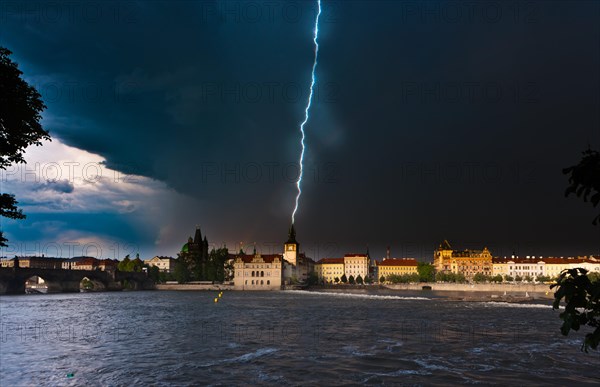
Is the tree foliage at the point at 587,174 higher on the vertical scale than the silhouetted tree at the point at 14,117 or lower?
lower

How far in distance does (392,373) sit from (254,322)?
93.9ft

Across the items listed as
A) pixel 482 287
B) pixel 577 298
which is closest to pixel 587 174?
pixel 577 298

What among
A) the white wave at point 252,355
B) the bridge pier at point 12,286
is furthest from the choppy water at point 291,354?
the bridge pier at point 12,286

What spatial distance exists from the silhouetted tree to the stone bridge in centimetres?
12379

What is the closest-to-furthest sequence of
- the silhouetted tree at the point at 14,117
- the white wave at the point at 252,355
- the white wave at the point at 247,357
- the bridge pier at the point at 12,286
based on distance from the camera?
the silhouetted tree at the point at 14,117
the white wave at the point at 247,357
the white wave at the point at 252,355
the bridge pier at the point at 12,286

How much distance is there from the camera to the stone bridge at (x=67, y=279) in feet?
415

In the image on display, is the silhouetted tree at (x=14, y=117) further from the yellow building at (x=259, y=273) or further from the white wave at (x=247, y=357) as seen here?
the yellow building at (x=259, y=273)

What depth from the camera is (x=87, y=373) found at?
2386 cm

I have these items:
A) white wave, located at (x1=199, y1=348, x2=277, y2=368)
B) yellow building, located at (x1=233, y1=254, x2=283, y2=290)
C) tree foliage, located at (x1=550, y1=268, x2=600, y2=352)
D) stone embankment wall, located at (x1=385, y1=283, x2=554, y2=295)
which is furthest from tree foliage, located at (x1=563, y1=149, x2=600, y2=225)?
stone embankment wall, located at (x1=385, y1=283, x2=554, y2=295)

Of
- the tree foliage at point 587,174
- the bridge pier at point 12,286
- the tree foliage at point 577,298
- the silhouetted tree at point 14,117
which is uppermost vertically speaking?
the silhouetted tree at point 14,117

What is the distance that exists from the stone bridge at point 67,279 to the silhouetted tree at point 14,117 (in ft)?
A: 406

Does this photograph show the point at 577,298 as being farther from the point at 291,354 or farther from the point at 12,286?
the point at 12,286

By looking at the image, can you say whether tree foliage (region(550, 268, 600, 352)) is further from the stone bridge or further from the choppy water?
the stone bridge

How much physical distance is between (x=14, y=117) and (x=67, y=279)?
140 meters
